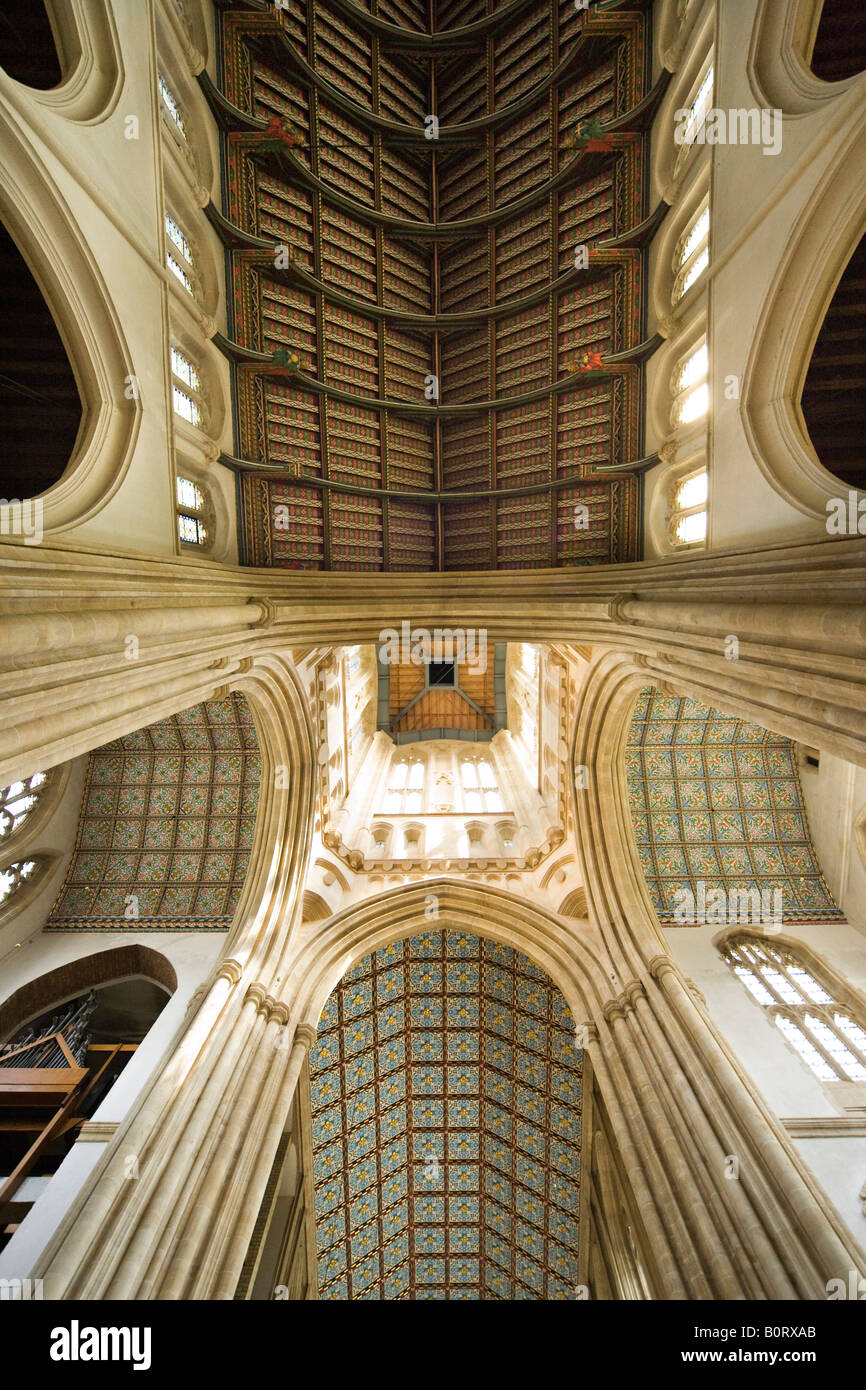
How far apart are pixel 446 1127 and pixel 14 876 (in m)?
12.0

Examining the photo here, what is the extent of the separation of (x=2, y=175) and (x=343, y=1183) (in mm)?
18666

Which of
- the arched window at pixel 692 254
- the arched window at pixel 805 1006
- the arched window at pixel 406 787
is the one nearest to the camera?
the arched window at pixel 692 254

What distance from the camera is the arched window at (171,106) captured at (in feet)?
30.7

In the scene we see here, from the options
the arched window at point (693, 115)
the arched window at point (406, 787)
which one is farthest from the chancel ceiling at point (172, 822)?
the arched window at point (693, 115)

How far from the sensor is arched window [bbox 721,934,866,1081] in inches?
438

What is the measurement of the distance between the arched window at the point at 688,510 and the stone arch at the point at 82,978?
12692 millimetres

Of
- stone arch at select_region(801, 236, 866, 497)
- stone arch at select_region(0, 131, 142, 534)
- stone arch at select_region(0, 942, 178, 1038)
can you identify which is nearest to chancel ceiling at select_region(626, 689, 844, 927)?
stone arch at select_region(801, 236, 866, 497)

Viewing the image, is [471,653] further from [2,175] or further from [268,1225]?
[2,175]

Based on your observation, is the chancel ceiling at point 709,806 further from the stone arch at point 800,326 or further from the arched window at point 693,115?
the arched window at point 693,115

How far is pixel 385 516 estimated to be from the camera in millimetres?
14055

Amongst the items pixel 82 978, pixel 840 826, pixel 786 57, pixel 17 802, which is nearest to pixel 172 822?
pixel 17 802

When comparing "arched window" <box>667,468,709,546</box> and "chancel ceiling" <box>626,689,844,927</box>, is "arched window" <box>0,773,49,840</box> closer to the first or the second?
"arched window" <box>667,468,709,546</box>

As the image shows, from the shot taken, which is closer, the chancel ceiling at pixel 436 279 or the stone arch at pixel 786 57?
the stone arch at pixel 786 57
